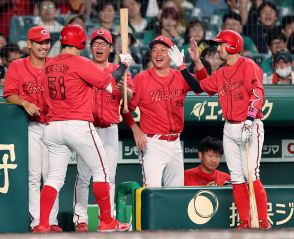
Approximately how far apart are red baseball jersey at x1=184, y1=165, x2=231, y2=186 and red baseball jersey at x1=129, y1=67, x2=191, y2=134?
1020mm

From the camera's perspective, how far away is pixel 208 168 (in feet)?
32.9

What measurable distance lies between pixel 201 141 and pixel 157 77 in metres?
1.22

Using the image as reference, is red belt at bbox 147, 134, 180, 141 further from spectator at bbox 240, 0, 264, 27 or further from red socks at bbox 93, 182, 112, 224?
spectator at bbox 240, 0, 264, 27

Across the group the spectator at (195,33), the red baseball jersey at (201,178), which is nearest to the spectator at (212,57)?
the spectator at (195,33)

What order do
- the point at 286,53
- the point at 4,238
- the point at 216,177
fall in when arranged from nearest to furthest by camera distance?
the point at 4,238
the point at 216,177
the point at 286,53

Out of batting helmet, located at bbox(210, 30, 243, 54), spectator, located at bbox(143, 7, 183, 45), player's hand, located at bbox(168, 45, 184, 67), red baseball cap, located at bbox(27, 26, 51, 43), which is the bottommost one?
player's hand, located at bbox(168, 45, 184, 67)

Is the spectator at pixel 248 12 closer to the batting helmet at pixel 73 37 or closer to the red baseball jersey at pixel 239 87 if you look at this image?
the red baseball jersey at pixel 239 87

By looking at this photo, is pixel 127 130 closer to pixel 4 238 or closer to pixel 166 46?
pixel 166 46

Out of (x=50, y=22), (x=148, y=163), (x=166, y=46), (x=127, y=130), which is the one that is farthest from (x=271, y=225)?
(x=50, y=22)

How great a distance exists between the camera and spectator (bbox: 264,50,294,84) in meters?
10.8

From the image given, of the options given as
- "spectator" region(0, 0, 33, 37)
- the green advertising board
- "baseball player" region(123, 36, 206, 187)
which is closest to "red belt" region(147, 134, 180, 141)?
"baseball player" region(123, 36, 206, 187)

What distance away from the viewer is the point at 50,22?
11508 mm

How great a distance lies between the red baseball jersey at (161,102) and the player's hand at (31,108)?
3.57 feet

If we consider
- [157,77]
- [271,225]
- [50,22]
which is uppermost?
[50,22]
